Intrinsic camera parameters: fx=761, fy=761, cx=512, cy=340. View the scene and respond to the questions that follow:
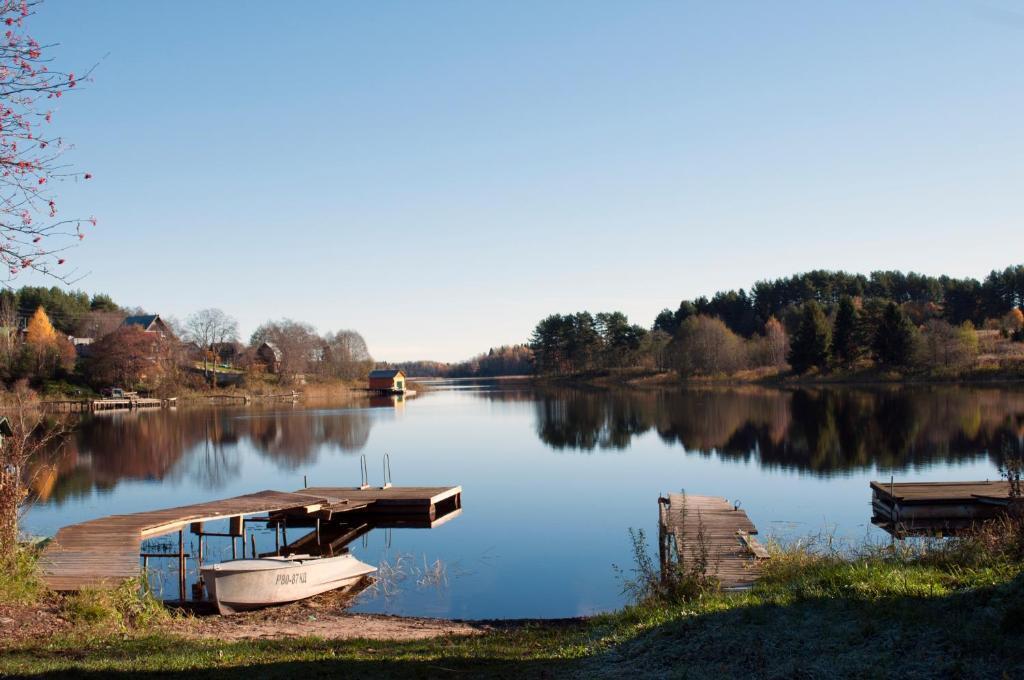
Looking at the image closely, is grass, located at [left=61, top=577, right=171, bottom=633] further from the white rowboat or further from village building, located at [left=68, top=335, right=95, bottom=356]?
village building, located at [left=68, top=335, right=95, bottom=356]

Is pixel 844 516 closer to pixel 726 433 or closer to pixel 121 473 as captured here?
pixel 726 433

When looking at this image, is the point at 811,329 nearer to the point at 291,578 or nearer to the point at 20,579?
the point at 291,578

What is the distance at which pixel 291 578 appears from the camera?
14367 millimetres

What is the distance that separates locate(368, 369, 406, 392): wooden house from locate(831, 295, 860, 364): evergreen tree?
54.7 metres

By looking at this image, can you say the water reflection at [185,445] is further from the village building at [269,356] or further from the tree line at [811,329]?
the tree line at [811,329]

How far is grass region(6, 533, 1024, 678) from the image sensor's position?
237 inches

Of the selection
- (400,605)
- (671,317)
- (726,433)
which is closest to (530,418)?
(726,433)

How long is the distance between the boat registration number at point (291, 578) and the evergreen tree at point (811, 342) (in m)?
71.0

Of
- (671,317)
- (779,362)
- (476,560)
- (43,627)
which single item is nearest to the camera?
(43,627)

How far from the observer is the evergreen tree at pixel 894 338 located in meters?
72.2

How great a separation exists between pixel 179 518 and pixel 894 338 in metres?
71.5

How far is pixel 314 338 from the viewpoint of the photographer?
109 meters

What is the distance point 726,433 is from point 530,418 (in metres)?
19.3

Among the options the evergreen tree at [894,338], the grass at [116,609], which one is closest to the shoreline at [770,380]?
the evergreen tree at [894,338]
